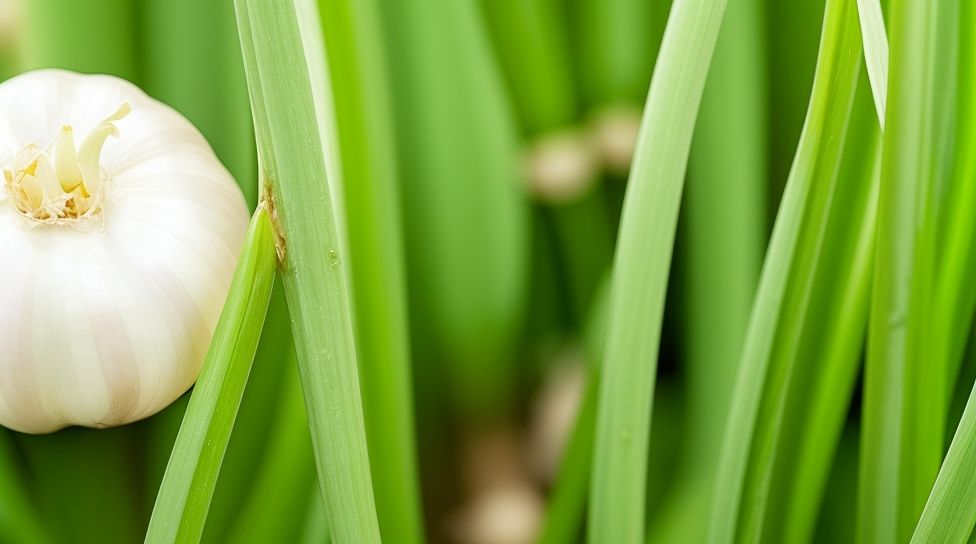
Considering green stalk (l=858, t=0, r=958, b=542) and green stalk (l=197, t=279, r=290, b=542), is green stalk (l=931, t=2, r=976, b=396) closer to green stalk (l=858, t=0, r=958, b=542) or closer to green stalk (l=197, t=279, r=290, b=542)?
green stalk (l=858, t=0, r=958, b=542)

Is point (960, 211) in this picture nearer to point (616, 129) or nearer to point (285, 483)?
point (616, 129)

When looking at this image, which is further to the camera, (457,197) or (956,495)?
(457,197)

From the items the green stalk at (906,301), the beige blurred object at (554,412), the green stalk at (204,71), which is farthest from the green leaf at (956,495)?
the green stalk at (204,71)

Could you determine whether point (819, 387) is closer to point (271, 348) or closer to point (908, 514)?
point (908, 514)

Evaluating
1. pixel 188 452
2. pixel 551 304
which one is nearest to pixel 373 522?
pixel 188 452

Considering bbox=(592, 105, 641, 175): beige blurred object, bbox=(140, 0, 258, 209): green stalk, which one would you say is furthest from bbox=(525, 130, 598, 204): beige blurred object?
bbox=(140, 0, 258, 209): green stalk

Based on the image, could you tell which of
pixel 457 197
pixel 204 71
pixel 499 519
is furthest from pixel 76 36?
pixel 499 519

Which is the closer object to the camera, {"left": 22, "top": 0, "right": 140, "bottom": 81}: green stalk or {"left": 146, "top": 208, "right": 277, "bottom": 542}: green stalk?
{"left": 146, "top": 208, "right": 277, "bottom": 542}: green stalk

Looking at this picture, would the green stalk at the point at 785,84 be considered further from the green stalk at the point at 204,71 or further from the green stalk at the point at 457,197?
the green stalk at the point at 204,71
